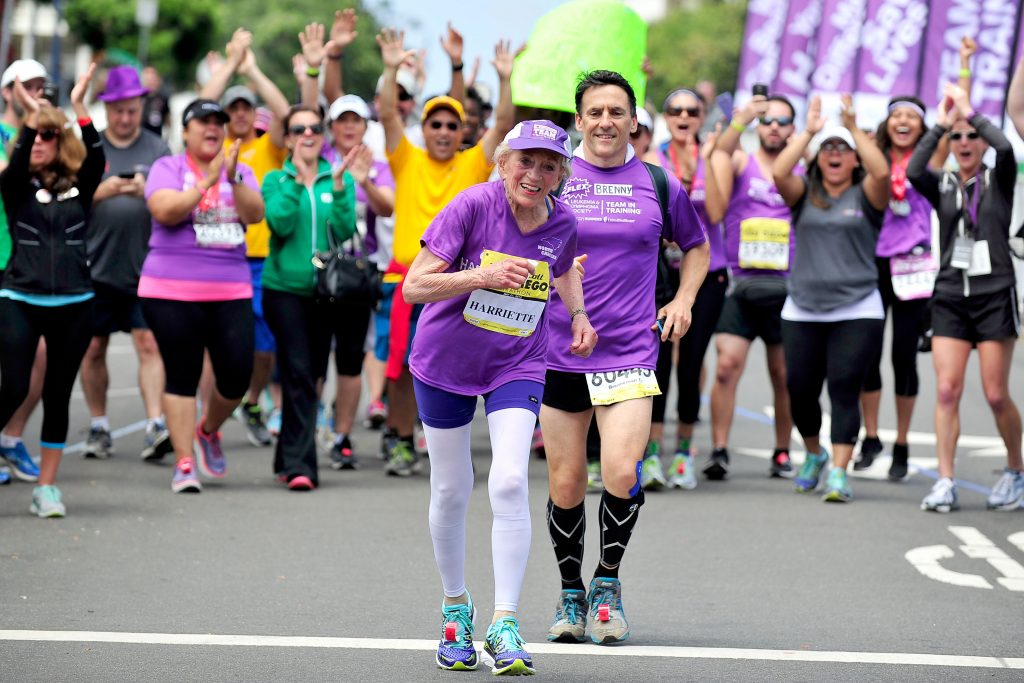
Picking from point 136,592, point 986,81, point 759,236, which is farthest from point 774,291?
point 986,81

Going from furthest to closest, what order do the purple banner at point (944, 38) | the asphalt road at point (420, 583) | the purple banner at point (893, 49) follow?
the purple banner at point (893, 49) < the purple banner at point (944, 38) < the asphalt road at point (420, 583)

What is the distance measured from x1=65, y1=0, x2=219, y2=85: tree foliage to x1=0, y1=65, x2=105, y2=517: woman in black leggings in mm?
63771

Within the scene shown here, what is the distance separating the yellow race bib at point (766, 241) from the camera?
11.5m

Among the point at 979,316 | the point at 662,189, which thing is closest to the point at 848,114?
the point at 979,316

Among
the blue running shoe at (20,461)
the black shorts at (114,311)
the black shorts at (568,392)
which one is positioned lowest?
the blue running shoe at (20,461)

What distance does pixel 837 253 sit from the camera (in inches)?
421

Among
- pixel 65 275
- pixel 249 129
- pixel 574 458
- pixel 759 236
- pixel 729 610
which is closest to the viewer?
pixel 574 458

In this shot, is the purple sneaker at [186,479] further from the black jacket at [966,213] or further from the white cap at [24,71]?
the black jacket at [966,213]

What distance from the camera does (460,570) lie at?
21.0ft

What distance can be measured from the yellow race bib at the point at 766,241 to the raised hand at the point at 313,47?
3520 mm

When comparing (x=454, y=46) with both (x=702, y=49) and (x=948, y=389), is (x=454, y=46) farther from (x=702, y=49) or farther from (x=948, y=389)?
(x=702, y=49)

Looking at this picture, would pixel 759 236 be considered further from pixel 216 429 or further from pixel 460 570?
pixel 460 570

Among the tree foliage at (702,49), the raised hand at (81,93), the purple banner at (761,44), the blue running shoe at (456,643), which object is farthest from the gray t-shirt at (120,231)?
the tree foliage at (702,49)

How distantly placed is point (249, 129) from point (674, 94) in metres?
3.41
